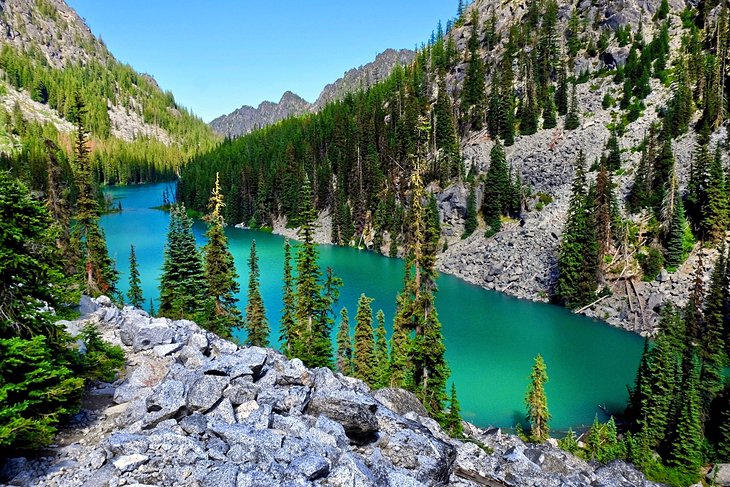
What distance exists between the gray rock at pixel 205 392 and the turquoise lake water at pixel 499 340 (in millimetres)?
29254

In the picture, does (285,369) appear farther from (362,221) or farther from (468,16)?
(468,16)

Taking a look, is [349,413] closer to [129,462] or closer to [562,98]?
[129,462]

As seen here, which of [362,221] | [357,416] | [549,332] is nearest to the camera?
[357,416]

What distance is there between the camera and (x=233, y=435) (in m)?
10.3

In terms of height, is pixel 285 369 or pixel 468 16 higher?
pixel 468 16

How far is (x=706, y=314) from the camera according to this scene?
47.4m

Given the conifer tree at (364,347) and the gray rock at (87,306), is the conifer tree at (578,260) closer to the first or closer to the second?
the conifer tree at (364,347)

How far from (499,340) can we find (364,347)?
2373 centimetres

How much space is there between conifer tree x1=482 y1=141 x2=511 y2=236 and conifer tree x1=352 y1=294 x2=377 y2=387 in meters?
55.4

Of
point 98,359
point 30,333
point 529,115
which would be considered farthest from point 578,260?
point 30,333

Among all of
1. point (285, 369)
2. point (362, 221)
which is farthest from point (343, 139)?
point (285, 369)

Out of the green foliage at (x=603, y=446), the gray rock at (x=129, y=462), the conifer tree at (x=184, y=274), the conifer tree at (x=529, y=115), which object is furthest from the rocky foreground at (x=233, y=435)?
the conifer tree at (x=529, y=115)

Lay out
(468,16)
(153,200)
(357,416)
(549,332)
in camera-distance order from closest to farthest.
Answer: (357,416) → (549,332) → (468,16) → (153,200)

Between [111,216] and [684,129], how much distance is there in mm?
132123
